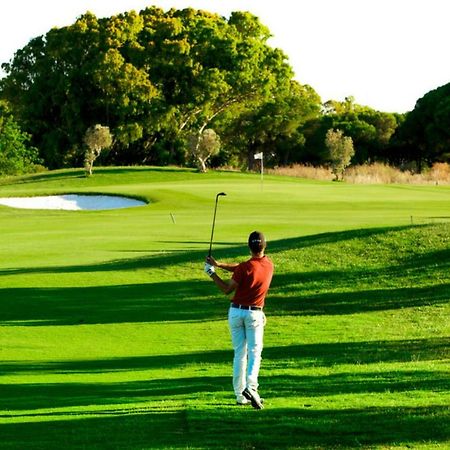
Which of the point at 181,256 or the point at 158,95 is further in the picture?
the point at 158,95

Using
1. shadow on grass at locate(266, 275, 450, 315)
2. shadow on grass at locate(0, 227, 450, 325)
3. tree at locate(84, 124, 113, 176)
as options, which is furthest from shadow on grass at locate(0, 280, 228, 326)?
tree at locate(84, 124, 113, 176)

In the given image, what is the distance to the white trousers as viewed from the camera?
11586 millimetres

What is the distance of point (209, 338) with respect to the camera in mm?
18953

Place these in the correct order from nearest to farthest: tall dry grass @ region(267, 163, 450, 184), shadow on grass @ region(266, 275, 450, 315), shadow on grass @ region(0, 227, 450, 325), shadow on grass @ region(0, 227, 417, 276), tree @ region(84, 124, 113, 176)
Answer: shadow on grass @ region(0, 227, 450, 325) < shadow on grass @ region(266, 275, 450, 315) < shadow on grass @ region(0, 227, 417, 276) < tree @ region(84, 124, 113, 176) < tall dry grass @ region(267, 163, 450, 184)

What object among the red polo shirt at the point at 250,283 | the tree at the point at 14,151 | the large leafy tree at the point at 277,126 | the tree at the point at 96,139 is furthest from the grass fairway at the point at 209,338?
the large leafy tree at the point at 277,126

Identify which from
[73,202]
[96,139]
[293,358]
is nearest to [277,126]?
[96,139]

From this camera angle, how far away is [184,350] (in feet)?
57.2

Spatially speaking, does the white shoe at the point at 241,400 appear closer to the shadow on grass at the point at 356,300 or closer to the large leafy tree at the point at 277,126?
the shadow on grass at the point at 356,300

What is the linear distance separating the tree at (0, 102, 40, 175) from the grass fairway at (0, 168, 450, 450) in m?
43.9

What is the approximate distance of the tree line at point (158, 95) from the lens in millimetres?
87250

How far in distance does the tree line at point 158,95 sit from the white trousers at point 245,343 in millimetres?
67328

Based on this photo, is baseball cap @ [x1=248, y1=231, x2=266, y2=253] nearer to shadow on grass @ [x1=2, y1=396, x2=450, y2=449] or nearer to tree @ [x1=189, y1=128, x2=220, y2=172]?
shadow on grass @ [x1=2, y1=396, x2=450, y2=449]

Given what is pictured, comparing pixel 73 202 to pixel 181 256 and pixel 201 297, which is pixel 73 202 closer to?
pixel 181 256

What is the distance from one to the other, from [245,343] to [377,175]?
68732mm
